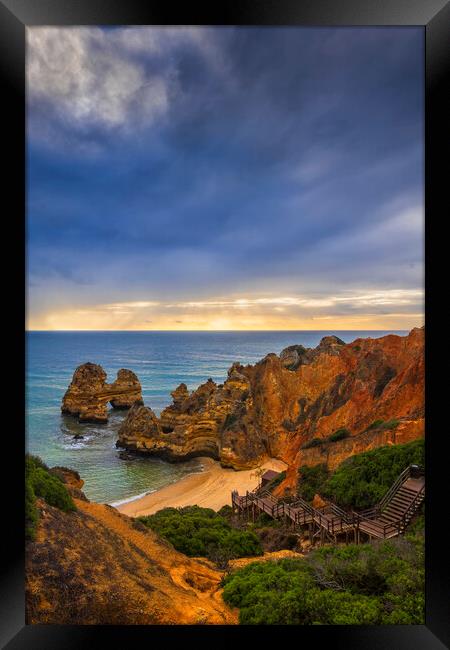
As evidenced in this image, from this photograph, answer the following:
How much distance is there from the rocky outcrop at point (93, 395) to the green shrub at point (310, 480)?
9.87 meters

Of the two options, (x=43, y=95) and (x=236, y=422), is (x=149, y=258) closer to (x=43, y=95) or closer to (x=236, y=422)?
(x=43, y=95)

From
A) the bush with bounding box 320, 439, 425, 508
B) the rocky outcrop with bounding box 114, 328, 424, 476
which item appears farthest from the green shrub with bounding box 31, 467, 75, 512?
the rocky outcrop with bounding box 114, 328, 424, 476

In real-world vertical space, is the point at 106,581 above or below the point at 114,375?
below

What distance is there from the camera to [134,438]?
12258mm

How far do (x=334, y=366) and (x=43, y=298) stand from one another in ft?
28.6

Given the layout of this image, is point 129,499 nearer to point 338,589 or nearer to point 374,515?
point 374,515

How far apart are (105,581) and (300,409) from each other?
9.02m

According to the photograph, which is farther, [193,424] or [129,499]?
[193,424]

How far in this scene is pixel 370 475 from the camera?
5.39 m

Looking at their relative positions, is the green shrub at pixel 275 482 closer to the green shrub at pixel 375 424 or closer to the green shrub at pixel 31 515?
the green shrub at pixel 375 424

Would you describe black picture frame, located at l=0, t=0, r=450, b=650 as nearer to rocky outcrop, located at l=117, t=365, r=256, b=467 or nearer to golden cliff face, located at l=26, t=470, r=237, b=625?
golden cliff face, located at l=26, t=470, r=237, b=625

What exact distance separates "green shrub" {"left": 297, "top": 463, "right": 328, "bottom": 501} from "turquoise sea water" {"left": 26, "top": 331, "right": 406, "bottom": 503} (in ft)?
10.4

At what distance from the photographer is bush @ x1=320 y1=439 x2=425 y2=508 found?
5012mm

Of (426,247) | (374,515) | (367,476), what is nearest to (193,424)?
(367,476)
